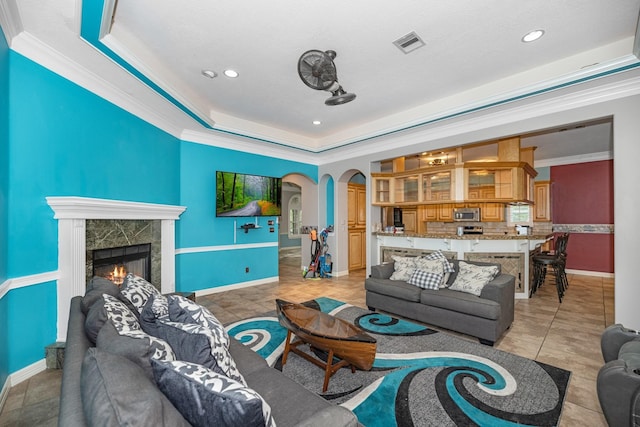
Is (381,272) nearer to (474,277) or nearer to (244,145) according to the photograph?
(474,277)

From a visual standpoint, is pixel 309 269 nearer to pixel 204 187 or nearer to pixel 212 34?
pixel 204 187

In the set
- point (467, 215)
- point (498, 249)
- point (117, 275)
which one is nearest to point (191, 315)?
point (117, 275)

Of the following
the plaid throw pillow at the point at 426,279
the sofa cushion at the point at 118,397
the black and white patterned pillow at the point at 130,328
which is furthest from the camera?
the plaid throw pillow at the point at 426,279

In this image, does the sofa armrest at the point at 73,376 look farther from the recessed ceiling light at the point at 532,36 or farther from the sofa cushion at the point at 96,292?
the recessed ceiling light at the point at 532,36

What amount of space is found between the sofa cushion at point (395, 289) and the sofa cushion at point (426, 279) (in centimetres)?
7

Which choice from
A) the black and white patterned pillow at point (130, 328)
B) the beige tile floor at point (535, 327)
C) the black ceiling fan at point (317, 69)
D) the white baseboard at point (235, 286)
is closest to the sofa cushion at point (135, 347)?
the black and white patterned pillow at point (130, 328)

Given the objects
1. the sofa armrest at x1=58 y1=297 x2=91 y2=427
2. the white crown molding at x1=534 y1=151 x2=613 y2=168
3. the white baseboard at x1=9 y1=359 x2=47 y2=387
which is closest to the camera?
the sofa armrest at x1=58 y1=297 x2=91 y2=427

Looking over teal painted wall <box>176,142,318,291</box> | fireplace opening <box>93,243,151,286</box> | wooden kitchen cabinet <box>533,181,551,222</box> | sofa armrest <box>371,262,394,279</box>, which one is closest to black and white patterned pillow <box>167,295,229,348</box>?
fireplace opening <box>93,243,151,286</box>

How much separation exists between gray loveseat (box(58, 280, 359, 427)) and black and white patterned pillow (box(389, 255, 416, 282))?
2.57 metres

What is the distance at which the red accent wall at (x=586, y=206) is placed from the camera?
6.56 metres

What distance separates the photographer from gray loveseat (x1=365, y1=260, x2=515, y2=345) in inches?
118

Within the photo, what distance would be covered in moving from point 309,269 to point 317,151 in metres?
2.71

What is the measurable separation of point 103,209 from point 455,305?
4018mm

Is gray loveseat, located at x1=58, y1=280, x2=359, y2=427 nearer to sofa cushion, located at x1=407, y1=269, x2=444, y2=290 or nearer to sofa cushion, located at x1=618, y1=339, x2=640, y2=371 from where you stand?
sofa cushion, located at x1=618, y1=339, x2=640, y2=371
